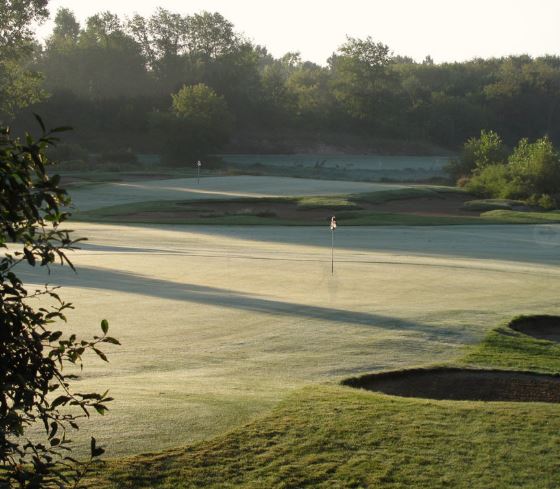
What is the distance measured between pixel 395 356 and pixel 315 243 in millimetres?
20615

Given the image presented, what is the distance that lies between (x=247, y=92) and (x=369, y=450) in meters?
99.8

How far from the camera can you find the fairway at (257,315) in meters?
9.36

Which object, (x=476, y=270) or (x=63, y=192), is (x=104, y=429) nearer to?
(x=63, y=192)

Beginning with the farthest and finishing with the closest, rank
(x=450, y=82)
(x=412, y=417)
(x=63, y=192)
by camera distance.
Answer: (x=450, y=82) → (x=412, y=417) → (x=63, y=192)

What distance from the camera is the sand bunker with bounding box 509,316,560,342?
50.4 feet

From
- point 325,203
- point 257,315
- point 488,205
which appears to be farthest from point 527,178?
point 257,315

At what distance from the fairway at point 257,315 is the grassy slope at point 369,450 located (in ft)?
1.40

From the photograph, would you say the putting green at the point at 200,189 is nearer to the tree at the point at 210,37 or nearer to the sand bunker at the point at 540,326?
the sand bunker at the point at 540,326

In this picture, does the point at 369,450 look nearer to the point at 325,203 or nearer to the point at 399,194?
the point at 325,203

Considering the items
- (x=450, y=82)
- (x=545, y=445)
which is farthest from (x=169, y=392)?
(x=450, y=82)

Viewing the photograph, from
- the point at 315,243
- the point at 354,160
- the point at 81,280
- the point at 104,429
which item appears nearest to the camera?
the point at 104,429

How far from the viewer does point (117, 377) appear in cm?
1097

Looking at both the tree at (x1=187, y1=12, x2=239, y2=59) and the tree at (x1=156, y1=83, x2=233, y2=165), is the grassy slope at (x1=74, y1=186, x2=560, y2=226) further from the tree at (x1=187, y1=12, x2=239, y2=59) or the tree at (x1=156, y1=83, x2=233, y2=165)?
the tree at (x1=187, y1=12, x2=239, y2=59)

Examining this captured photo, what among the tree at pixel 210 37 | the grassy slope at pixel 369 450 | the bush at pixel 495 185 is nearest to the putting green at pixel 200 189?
the bush at pixel 495 185
